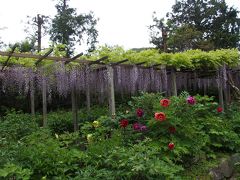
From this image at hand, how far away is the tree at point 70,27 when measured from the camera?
22.0m

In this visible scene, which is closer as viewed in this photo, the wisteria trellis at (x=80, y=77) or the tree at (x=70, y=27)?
the wisteria trellis at (x=80, y=77)

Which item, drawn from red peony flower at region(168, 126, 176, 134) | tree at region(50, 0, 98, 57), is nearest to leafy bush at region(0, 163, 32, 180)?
red peony flower at region(168, 126, 176, 134)

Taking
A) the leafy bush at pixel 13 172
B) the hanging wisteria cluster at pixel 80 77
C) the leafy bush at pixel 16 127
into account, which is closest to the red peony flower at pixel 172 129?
the leafy bush at pixel 16 127

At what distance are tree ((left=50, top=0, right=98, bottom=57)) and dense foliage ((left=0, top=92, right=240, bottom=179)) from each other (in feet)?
53.7

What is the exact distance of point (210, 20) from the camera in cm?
2566

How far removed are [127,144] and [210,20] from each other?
22779 millimetres

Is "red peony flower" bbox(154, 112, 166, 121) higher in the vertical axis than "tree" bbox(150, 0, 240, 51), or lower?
lower

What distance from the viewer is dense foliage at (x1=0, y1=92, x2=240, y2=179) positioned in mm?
3611

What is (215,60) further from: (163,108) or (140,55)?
(163,108)

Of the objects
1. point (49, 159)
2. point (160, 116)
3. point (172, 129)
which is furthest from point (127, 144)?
point (49, 159)

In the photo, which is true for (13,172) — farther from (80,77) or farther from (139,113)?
(80,77)

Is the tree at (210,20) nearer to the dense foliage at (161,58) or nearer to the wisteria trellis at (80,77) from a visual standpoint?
the dense foliage at (161,58)

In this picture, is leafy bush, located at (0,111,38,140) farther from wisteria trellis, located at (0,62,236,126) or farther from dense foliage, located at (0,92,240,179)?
wisteria trellis, located at (0,62,236,126)

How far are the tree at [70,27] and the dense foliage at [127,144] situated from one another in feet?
53.7
